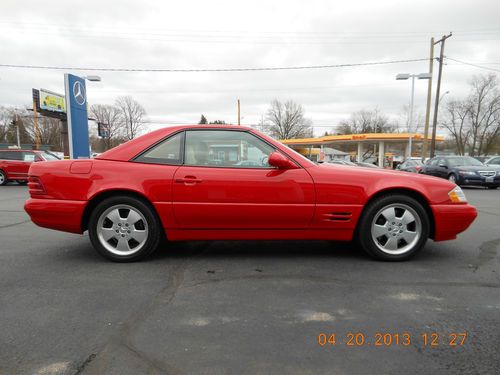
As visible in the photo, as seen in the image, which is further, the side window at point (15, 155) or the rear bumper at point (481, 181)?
the side window at point (15, 155)

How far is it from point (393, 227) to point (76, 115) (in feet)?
33.7

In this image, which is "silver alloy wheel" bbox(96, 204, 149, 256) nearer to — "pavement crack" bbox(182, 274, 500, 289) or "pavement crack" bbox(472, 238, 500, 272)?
"pavement crack" bbox(182, 274, 500, 289)

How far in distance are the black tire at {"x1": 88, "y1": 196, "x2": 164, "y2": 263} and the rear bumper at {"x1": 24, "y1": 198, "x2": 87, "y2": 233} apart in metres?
0.15

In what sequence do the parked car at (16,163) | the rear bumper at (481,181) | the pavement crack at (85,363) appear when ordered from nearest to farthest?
the pavement crack at (85,363), the rear bumper at (481,181), the parked car at (16,163)

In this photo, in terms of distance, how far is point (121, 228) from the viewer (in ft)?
11.5

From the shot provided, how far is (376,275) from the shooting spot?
3.20 metres

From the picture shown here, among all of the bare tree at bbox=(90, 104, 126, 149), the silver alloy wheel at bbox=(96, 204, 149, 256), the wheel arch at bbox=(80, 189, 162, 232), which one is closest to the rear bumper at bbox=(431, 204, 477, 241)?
the wheel arch at bbox=(80, 189, 162, 232)

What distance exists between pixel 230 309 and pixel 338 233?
5.16 ft

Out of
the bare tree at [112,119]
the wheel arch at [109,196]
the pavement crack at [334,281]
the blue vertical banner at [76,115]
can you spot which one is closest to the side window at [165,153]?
the wheel arch at [109,196]

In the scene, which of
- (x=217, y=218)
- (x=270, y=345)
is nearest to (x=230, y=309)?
(x=270, y=345)

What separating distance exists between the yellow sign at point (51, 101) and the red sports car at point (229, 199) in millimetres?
34279

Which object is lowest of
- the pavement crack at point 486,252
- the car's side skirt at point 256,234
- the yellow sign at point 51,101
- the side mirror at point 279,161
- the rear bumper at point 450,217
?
the pavement crack at point 486,252

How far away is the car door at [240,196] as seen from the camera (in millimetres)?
3414

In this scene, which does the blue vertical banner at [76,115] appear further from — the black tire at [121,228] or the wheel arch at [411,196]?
the wheel arch at [411,196]
